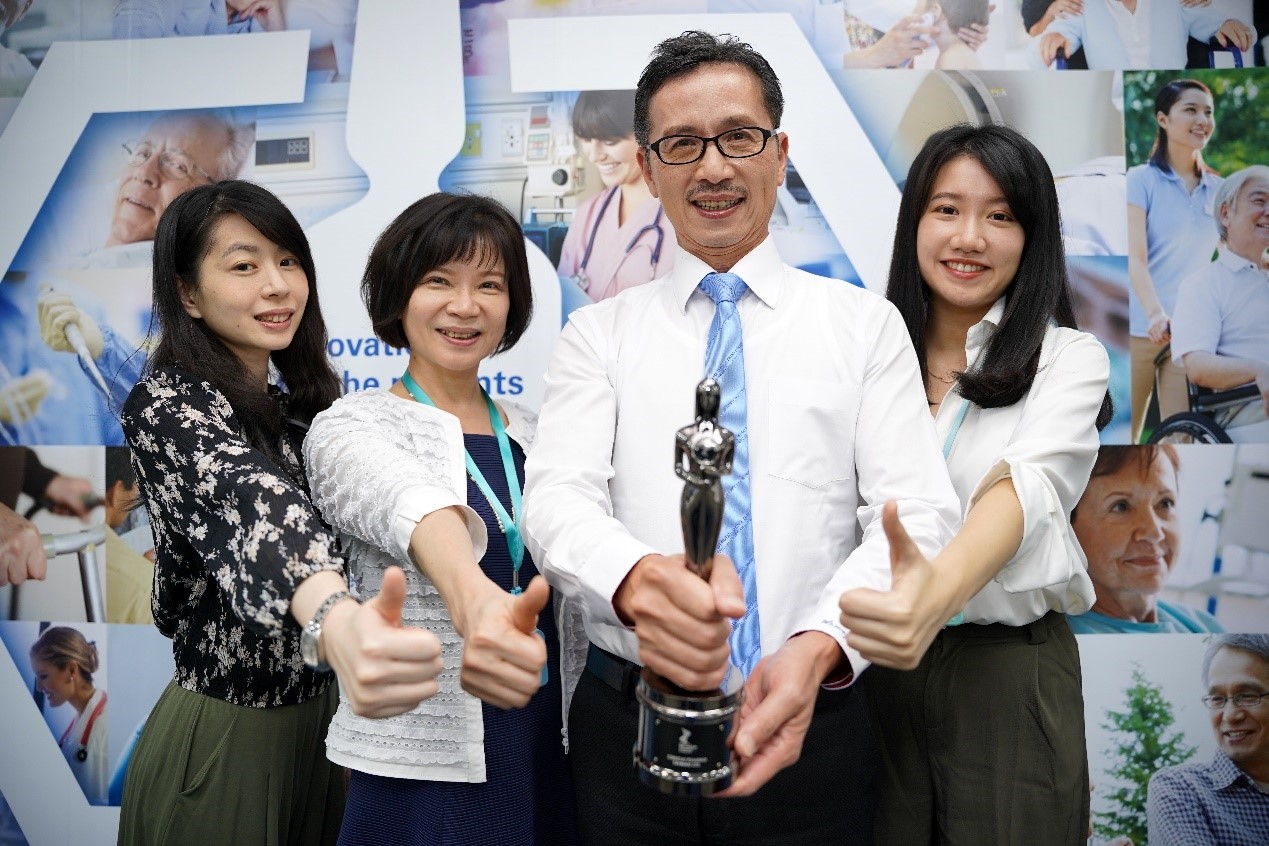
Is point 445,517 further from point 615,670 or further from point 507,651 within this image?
point 615,670

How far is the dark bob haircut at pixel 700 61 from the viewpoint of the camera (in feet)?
5.53

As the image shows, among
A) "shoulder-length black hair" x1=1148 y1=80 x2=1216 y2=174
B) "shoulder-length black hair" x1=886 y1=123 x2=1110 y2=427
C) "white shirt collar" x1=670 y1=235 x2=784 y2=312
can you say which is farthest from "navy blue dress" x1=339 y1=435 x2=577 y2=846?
"shoulder-length black hair" x1=1148 y1=80 x2=1216 y2=174

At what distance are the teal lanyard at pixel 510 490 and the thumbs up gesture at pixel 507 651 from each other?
0.54 meters

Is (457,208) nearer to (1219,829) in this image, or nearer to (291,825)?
(291,825)

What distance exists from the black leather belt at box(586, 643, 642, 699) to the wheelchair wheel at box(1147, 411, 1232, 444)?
214cm

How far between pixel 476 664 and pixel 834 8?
8.43 ft

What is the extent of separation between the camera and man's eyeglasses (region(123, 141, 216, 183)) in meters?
3.11

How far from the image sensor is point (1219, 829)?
118 inches

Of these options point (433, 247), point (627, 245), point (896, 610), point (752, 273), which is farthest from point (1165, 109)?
point (896, 610)

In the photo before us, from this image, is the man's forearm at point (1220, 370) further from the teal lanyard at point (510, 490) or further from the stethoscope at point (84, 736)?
the stethoscope at point (84, 736)

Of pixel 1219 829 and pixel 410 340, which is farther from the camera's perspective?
pixel 1219 829

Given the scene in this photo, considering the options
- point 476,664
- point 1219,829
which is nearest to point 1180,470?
point 1219,829

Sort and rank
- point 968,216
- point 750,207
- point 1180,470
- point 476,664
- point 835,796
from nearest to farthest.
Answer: point 476,664 → point 835,796 → point 750,207 → point 968,216 → point 1180,470

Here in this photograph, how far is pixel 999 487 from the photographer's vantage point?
1591 mm
